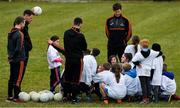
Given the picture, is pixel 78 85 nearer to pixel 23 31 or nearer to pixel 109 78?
pixel 109 78

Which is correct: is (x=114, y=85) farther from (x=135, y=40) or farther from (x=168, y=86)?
(x=135, y=40)

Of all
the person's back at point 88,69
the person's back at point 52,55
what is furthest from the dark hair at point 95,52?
the person's back at point 52,55

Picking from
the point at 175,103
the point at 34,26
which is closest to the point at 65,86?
the point at 175,103

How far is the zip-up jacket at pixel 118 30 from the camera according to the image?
16750mm

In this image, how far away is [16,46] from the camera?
47.8 ft

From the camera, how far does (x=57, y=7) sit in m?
36.7

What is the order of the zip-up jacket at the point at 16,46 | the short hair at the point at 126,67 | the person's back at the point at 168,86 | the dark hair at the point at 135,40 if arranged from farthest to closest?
1. the dark hair at the point at 135,40
2. the short hair at the point at 126,67
3. the person's back at the point at 168,86
4. the zip-up jacket at the point at 16,46

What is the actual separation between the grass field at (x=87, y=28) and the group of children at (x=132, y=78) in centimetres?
36

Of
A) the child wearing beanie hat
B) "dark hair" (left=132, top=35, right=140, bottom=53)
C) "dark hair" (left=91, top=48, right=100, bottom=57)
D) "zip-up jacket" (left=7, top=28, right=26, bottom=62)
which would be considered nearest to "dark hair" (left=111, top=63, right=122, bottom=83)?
the child wearing beanie hat

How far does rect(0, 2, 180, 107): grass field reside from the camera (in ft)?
59.0

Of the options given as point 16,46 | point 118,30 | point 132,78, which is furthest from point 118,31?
point 16,46

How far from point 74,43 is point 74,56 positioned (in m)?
0.31

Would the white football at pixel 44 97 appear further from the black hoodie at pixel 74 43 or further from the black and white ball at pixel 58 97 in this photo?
the black hoodie at pixel 74 43

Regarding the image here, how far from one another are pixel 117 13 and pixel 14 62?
347 cm
